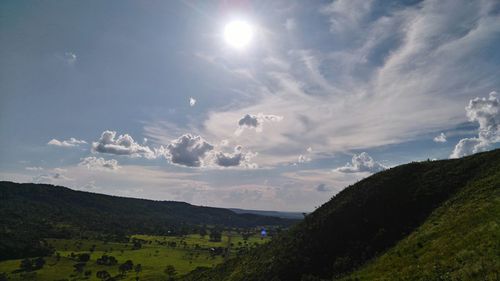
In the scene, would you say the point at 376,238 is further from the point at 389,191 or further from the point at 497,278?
the point at 497,278

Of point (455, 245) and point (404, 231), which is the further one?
point (404, 231)

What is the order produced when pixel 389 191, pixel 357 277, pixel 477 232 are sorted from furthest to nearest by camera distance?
pixel 389 191 < pixel 357 277 < pixel 477 232

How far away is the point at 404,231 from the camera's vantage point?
163 feet

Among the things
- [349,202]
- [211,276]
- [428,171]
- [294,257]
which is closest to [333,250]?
[294,257]

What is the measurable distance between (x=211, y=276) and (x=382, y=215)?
4870 centimetres

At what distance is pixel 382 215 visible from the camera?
56812mm

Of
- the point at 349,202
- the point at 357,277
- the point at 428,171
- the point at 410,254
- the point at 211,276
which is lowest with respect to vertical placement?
the point at 211,276

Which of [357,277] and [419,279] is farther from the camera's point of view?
[357,277]

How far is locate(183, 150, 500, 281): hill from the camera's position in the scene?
29.7 metres

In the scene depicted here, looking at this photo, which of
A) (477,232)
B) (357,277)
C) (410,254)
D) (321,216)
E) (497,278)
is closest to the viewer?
(497,278)

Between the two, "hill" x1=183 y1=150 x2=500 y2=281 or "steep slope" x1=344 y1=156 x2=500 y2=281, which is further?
"hill" x1=183 y1=150 x2=500 y2=281

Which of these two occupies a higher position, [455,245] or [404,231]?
[404,231]

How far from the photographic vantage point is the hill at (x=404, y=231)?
2972cm

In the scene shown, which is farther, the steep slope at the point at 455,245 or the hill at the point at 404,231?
the hill at the point at 404,231
